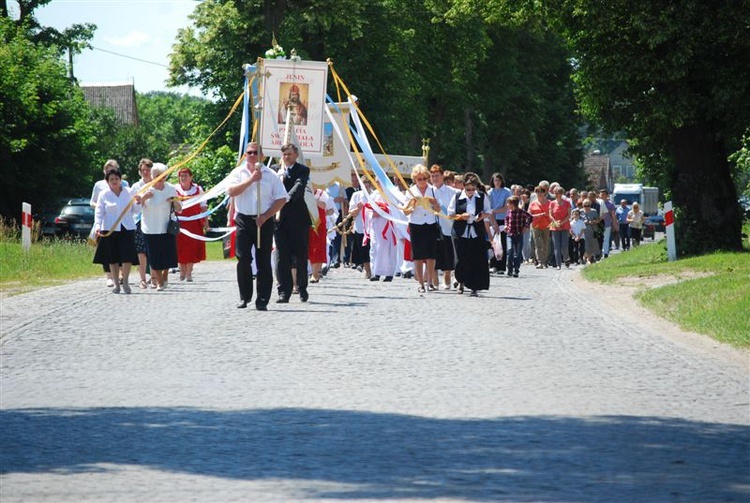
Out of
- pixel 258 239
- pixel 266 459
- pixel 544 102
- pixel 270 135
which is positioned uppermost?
pixel 544 102

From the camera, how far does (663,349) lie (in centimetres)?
1348

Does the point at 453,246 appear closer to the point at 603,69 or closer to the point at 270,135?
the point at 270,135

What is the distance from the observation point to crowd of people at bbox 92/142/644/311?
18.4 m

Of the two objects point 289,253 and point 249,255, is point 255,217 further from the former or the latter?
point 289,253

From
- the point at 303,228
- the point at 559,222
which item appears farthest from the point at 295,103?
the point at 559,222

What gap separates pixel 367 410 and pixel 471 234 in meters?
12.5

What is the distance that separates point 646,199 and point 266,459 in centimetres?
9113

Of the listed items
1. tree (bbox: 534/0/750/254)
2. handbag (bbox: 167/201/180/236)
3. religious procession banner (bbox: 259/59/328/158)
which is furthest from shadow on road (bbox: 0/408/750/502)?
tree (bbox: 534/0/750/254)

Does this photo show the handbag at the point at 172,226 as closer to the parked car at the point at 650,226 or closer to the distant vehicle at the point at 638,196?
the parked car at the point at 650,226

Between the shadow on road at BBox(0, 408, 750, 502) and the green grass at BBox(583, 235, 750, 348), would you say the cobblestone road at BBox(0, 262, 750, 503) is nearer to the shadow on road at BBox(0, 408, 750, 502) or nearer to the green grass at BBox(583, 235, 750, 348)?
the shadow on road at BBox(0, 408, 750, 502)

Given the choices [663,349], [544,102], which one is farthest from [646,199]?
[663,349]

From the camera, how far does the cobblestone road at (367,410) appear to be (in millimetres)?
7168

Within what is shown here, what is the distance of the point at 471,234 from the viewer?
2191 centimetres

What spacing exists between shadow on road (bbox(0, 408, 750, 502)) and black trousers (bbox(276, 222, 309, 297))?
375 inches
